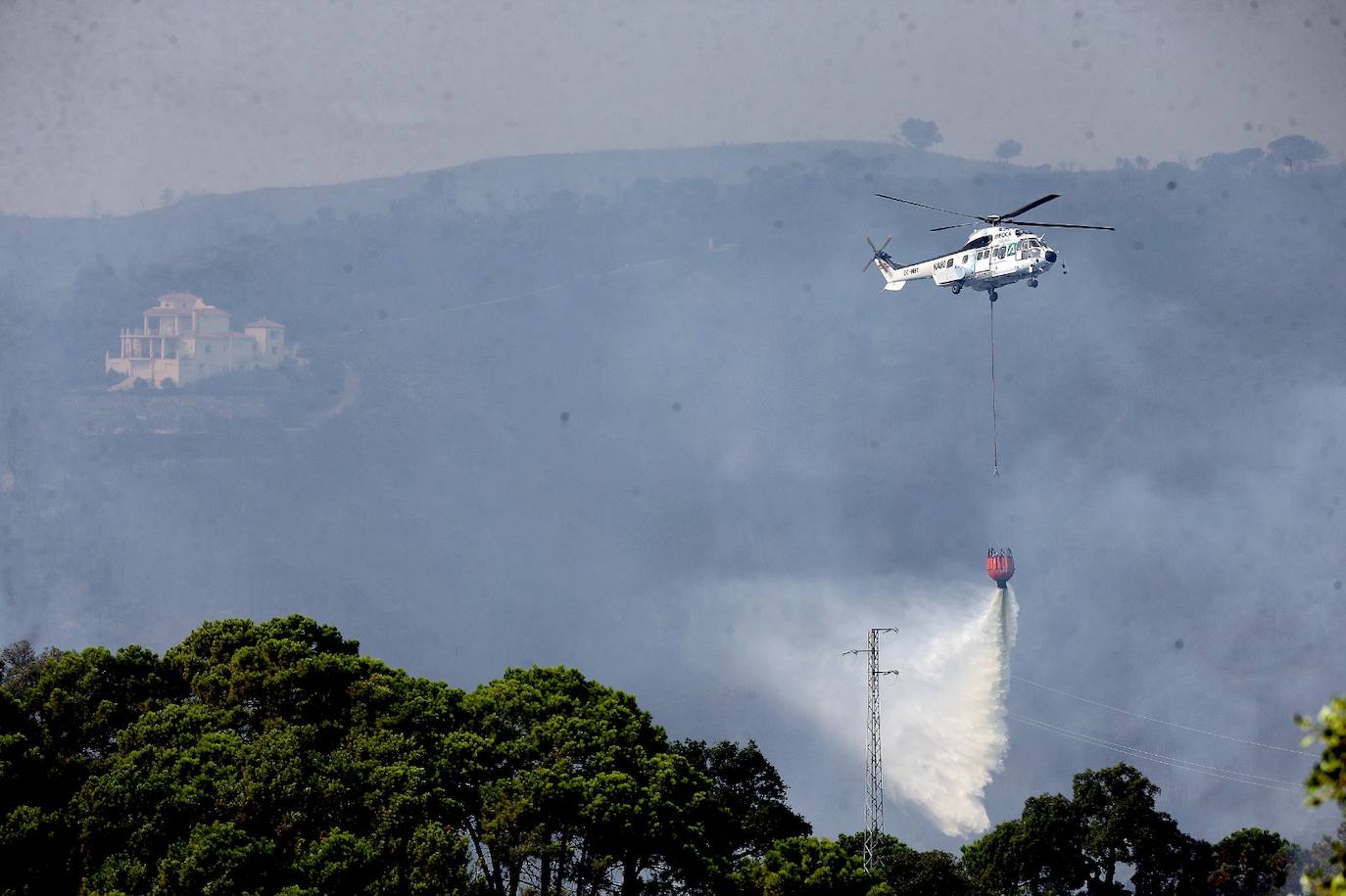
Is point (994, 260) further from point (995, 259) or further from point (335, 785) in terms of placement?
point (335, 785)

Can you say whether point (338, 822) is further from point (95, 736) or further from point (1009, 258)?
point (1009, 258)

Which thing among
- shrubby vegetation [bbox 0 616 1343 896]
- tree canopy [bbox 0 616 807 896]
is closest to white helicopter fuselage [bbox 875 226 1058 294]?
shrubby vegetation [bbox 0 616 1343 896]

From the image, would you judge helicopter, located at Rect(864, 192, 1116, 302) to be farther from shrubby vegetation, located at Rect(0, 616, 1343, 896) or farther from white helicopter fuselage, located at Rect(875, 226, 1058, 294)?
shrubby vegetation, located at Rect(0, 616, 1343, 896)

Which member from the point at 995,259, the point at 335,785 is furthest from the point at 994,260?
the point at 335,785

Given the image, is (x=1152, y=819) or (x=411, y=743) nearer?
(x=411, y=743)

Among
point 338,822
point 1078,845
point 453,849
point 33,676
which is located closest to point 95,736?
point 338,822

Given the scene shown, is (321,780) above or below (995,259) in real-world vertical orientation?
below
